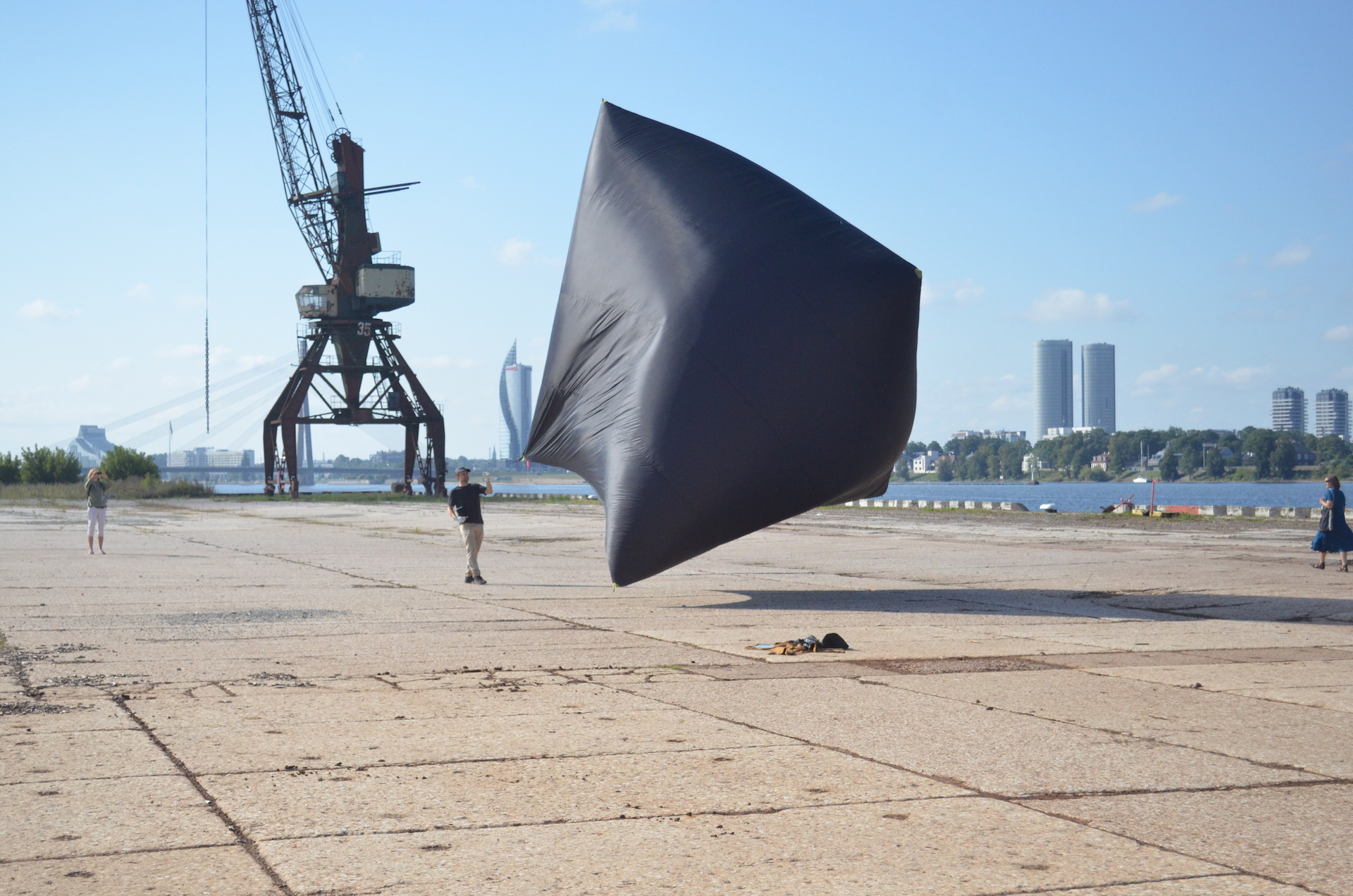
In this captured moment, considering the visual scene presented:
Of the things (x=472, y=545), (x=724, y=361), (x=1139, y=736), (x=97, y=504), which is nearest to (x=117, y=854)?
(x=1139, y=736)

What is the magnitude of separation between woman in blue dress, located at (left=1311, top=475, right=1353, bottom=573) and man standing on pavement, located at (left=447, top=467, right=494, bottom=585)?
524 inches

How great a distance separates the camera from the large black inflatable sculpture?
44.9ft

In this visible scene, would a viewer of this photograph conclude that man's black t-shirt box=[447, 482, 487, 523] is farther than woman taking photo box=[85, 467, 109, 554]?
No

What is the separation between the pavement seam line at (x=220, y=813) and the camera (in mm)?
4527

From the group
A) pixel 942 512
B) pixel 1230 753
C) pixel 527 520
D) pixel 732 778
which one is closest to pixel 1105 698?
pixel 1230 753

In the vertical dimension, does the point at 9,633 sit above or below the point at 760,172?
below

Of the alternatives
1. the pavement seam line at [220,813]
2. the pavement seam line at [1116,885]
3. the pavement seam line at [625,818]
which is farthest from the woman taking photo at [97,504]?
the pavement seam line at [1116,885]

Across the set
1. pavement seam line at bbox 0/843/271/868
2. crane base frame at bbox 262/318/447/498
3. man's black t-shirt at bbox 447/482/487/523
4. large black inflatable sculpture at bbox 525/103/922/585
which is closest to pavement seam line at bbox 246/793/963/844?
pavement seam line at bbox 0/843/271/868

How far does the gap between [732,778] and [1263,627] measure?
8.68 metres

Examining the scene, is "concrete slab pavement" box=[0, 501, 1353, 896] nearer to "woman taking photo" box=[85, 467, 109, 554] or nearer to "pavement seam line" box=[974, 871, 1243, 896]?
"pavement seam line" box=[974, 871, 1243, 896]

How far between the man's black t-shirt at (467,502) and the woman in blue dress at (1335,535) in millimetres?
13362

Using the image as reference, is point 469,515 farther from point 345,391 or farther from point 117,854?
point 345,391

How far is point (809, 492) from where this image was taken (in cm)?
1429

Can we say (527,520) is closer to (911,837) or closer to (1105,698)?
(1105,698)
